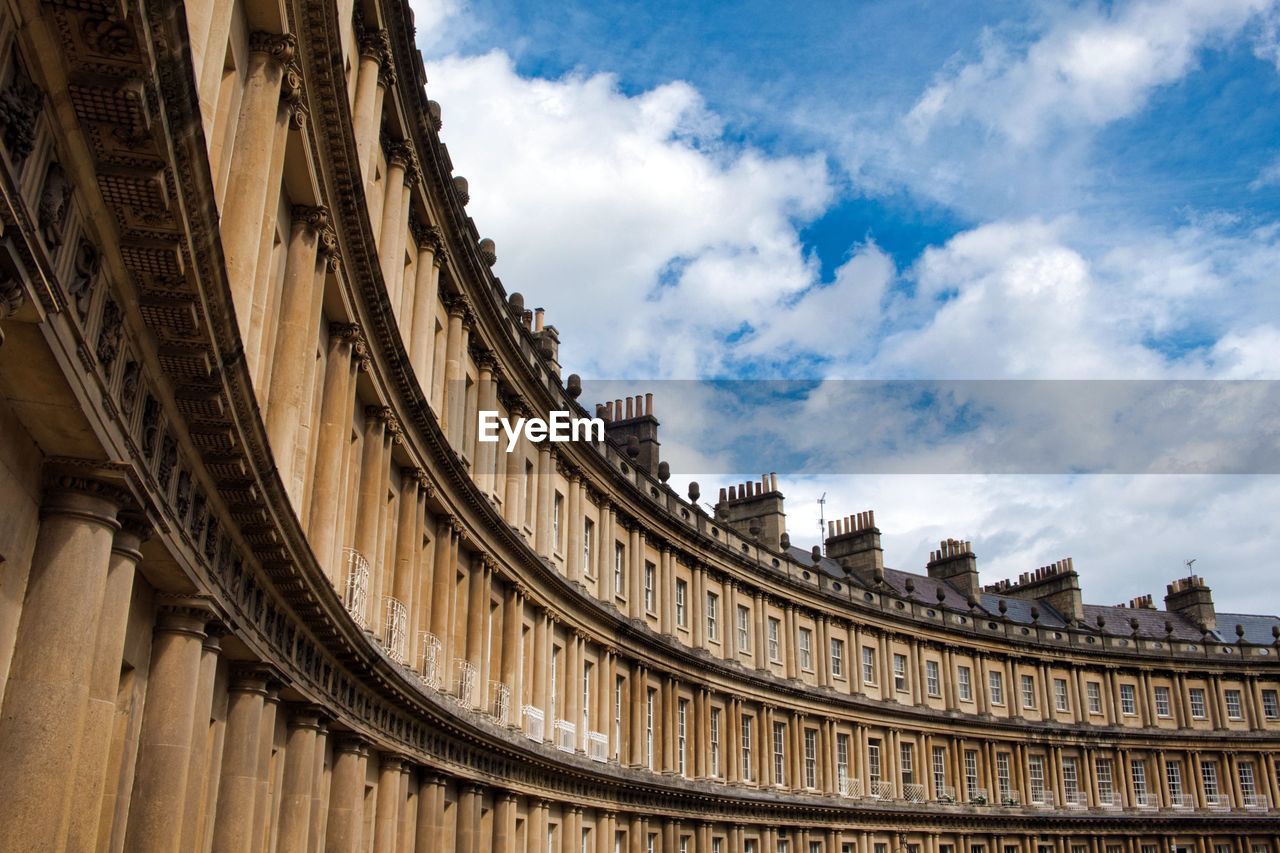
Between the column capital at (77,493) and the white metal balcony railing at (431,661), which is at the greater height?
the white metal balcony railing at (431,661)

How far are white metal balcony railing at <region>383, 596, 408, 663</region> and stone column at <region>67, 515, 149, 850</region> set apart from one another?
35.6ft

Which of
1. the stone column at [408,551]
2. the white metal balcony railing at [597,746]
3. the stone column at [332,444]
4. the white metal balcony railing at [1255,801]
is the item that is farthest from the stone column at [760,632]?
the white metal balcony railing at [1255,801]

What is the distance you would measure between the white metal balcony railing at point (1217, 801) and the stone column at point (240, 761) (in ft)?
191

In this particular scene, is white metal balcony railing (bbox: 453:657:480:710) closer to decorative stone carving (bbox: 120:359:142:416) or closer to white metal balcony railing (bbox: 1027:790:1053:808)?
decorative stone carving (bbox: 120:359:142:416)

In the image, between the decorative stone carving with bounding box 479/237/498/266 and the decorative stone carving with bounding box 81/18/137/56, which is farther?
the decorative stone carving with bounding box 479/237/498/266

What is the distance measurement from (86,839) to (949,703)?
167ft

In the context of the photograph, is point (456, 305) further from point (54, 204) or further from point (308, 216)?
point (54, 204)

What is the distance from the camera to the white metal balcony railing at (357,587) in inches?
735

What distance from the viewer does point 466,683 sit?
25.3 m

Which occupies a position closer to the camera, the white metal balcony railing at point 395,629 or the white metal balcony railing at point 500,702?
the white metal balcony railing at point 395,629

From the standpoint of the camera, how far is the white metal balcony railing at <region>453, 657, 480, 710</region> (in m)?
24.9

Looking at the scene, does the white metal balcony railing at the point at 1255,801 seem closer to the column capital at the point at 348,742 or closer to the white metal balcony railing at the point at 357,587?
the column capital at the point at 348,742

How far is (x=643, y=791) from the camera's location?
36.6 metres

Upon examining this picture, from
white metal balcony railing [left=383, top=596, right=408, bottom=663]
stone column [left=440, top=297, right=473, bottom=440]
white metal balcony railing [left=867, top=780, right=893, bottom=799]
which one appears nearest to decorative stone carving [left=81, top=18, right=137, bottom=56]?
white metal balcony railing [left=383, top=596, right=408, bottom=663]
